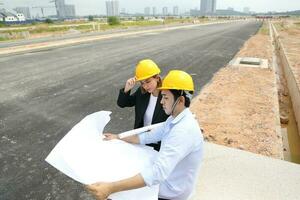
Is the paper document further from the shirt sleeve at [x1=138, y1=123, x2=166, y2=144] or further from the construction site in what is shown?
the construction site

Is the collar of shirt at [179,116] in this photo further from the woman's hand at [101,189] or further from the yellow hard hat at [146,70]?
the yellow hard hat at [146,70]

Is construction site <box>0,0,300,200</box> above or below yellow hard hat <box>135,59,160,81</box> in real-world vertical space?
below

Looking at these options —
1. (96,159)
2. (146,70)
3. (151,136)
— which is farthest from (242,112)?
(96,159)

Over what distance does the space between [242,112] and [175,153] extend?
18.6 feet

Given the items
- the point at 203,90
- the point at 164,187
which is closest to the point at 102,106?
the point at 203,90

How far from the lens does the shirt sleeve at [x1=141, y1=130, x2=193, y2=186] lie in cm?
185

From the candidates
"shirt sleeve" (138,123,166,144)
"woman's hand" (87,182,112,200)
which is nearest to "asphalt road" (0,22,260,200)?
"shirt sleeve" (138,123,166,144)

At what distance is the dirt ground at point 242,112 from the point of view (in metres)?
5.41

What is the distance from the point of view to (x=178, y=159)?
6.15ft

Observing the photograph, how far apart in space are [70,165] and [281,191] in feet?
9.89

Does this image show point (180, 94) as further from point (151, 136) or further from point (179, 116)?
point (151, 136)

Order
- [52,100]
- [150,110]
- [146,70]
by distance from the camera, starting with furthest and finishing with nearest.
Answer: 1. [52,100]
2. [150,110]
3. [146,70]

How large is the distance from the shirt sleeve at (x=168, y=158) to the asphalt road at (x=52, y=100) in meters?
2.25

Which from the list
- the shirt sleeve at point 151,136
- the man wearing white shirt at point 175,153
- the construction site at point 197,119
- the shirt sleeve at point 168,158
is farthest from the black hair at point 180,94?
the construction site at point 197,119
